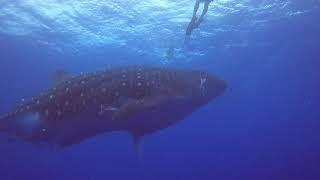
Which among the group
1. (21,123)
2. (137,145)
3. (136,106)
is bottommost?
(137,145)

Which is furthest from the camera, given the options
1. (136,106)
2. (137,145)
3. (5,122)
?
(137,145)

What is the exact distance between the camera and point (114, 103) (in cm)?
566

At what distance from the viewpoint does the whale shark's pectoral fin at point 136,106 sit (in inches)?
217

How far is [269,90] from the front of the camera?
5031 centimetres

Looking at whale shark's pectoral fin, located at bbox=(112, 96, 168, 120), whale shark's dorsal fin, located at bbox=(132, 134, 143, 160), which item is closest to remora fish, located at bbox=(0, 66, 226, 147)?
whale shark's pectoral fin, located at bbox=(112, 96, 168, 120)

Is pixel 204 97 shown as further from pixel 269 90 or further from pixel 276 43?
pixel 269 90

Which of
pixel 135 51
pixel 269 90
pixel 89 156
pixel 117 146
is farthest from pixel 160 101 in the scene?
pixel 89 156

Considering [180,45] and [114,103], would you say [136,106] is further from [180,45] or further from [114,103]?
[180,45]

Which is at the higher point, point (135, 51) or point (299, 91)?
point (135, 51)

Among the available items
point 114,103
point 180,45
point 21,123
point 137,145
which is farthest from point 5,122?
point 180,45

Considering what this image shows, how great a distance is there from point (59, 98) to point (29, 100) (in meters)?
0.68

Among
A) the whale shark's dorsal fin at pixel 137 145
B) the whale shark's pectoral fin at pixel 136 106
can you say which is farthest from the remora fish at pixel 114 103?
the whale shark's dorsal fin at pixel 137 145

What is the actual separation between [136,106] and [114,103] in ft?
1.10

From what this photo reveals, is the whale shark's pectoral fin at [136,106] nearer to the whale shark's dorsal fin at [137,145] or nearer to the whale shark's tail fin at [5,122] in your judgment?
the whale shark's dorsal fin at [137,145]
